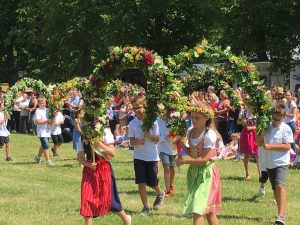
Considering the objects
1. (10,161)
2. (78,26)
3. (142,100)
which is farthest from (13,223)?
(78,26)

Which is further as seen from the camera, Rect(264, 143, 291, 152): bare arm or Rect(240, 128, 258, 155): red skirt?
Rect(240, 128, 258, 155): red skirt

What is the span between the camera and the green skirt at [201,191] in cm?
757

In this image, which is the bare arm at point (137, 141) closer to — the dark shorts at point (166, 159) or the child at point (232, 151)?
the dark shorts at point (166, 159)

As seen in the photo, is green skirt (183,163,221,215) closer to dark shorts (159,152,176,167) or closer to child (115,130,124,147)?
dark shorts (159,152,176,167)

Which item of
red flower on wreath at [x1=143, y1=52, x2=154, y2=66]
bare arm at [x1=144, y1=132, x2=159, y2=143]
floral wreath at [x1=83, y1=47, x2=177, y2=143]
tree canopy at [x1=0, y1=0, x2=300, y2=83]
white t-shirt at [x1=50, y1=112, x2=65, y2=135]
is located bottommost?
bare arm at [x1=144, y1=132, x2=159, y2=143]

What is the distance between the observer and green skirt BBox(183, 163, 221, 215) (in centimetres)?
757

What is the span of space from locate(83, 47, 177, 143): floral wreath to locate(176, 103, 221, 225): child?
3.27 ft

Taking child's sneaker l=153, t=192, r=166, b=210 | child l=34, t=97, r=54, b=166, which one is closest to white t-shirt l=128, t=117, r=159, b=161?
child's sneaker l=153, t=192, r=166, b=210

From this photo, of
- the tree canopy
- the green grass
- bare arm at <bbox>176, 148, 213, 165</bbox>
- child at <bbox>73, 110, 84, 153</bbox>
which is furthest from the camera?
the tree canopy

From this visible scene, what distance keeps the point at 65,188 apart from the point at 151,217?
139 inches

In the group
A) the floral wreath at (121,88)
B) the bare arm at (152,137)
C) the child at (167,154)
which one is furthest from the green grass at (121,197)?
the floral wreath at (121,88)

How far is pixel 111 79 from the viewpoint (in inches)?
338

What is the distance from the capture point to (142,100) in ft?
31.3

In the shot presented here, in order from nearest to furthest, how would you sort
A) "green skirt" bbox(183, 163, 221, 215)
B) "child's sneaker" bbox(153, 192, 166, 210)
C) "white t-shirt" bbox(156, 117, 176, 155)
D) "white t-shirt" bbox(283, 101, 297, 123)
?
1. "green skirt" bbox(183, 163, 221, 215)
2. "child's sneaker" bbox(153, 192, 166, 210)
3. "white t-shirt" bbox(156, 117, 176, 155)
4. "white t-shirt" bbox(283, 101, 297, 123)
